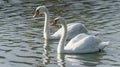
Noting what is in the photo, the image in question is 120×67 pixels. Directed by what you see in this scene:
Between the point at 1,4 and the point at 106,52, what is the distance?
492 inches

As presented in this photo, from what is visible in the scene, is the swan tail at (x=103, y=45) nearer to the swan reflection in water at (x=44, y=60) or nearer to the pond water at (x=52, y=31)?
the pond water at (x=52, y=31)

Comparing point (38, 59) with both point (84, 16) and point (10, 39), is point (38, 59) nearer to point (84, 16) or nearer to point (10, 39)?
point (10, 39)

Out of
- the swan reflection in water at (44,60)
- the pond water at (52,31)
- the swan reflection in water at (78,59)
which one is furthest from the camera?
the pond water at (52,31)

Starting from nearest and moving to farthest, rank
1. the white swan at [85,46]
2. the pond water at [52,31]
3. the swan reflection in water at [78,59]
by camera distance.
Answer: the swan reflection in water at [78,59]
the pond water at [52,31]
the white swan at [85,46]

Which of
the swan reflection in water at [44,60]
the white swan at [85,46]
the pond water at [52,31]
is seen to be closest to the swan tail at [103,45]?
the white swan at [85,46]

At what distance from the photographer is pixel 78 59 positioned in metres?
17.8

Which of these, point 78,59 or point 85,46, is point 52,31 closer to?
point 85,46

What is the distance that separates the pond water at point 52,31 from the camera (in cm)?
1756

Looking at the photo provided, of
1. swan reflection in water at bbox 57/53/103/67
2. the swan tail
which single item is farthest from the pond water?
the swan tail

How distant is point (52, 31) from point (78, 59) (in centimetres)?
527

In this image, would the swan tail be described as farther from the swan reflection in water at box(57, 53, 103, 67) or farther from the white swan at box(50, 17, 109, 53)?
the swan reflection in water at box(57, 53, 103, 67)

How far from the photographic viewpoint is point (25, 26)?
23.3 m

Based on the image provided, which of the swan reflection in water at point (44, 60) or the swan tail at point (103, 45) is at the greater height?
the swan tail at point (103, 45)

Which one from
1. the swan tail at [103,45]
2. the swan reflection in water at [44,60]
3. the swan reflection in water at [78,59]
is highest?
the swan tail at [103,45]
